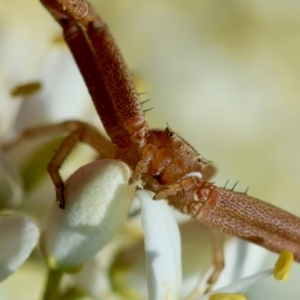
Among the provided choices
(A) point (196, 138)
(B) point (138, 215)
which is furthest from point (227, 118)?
(B) point (138, 215)

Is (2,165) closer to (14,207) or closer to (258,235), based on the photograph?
(14,207)

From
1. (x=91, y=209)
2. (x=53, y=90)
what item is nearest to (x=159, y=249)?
(x=91, y=209)

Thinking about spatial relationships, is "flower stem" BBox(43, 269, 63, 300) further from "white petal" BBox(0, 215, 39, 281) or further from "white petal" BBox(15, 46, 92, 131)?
"white petal" BBox(15, 46, 92, 131)

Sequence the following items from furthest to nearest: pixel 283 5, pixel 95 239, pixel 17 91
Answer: pixel 283 5 < pixel 17 91 < pixel 95 239

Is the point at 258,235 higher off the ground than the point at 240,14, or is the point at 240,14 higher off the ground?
the point at 240,14

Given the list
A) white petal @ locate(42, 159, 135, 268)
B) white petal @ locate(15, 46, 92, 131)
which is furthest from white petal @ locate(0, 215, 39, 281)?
white petal @ locate(15, 46, 92, 131)

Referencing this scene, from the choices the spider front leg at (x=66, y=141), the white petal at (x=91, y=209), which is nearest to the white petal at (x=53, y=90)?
the spider front leg at (x=66, y=141)
